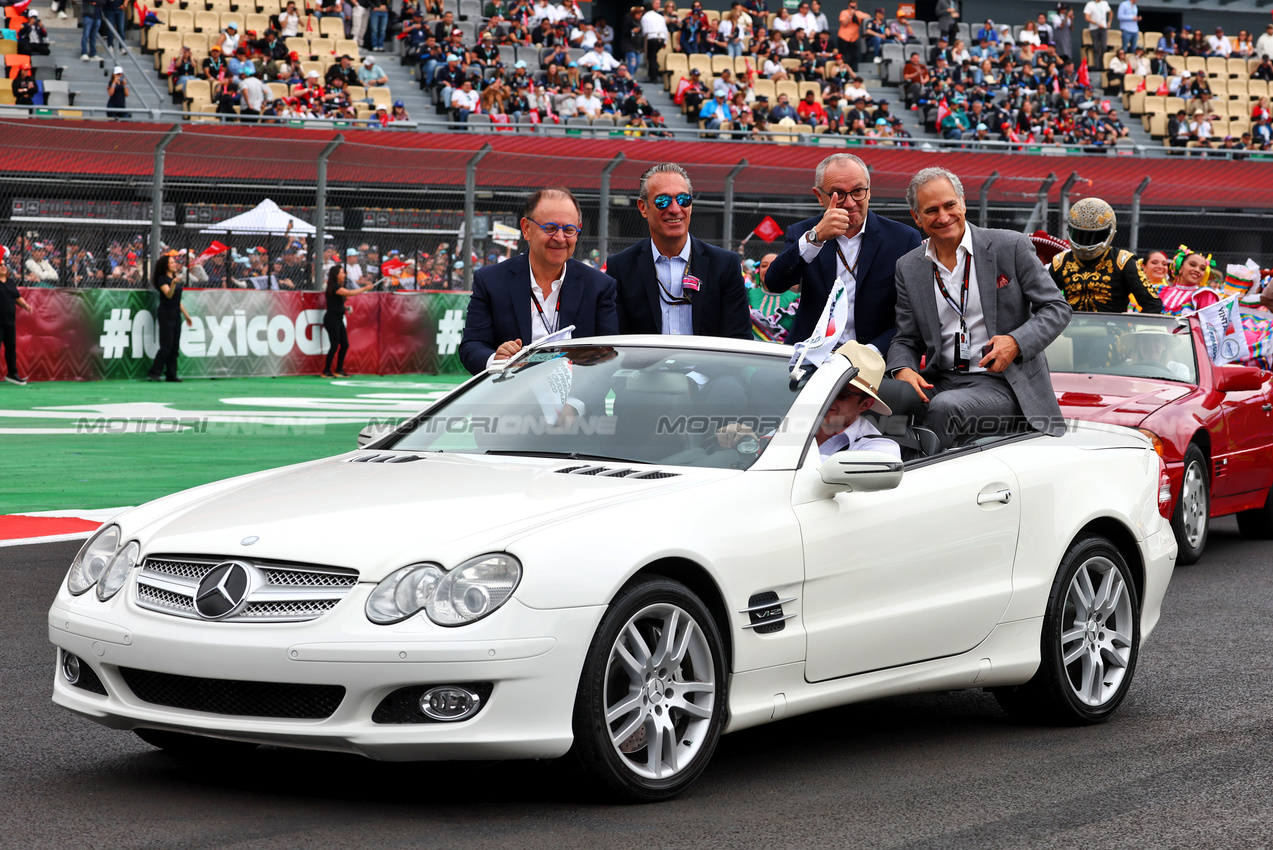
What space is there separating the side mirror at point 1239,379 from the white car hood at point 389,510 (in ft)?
20.4

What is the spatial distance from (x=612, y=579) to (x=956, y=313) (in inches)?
108

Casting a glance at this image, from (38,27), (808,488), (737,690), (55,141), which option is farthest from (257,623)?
(38,27)

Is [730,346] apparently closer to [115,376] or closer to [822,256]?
[822,256]

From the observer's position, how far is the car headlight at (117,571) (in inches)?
181

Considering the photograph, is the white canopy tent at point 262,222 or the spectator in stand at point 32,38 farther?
the spectator in stand at point 32,38

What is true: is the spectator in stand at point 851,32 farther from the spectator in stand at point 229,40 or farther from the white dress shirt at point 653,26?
the spectator in stand at point 229,40

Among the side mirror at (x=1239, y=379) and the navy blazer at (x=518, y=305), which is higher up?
the navy blazer at (x=518, y=305)

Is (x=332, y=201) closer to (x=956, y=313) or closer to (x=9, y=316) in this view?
(x=9, y=316)

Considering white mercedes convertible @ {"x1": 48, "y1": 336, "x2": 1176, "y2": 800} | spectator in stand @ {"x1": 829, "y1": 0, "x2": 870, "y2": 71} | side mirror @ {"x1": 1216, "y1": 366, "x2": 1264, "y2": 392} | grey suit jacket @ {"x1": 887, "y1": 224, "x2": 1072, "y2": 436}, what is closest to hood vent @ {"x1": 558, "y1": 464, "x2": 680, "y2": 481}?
white mercedes convertible @ {"x1": 48, "y1": 336, "x2": 1176, "y2": 800}

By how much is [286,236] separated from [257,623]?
1922cm

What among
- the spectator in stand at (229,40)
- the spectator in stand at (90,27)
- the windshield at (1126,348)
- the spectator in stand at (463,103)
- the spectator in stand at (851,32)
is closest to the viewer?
the windshield at (1126,348)

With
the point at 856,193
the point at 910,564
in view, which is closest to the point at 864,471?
the point at 910,564

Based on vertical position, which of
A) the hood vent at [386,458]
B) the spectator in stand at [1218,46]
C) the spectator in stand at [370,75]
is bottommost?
the hood vent at [386,458]

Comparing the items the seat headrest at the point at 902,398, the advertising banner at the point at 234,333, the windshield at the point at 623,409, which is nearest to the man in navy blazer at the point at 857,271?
the seat headrest at the point at 902,398
